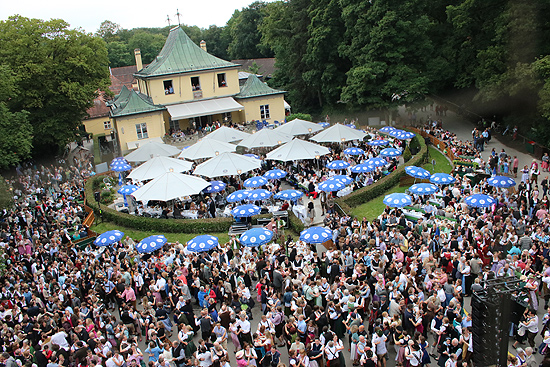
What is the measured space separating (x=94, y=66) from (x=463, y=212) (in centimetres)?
3245

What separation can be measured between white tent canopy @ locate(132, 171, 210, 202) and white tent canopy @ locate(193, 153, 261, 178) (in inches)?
69.4

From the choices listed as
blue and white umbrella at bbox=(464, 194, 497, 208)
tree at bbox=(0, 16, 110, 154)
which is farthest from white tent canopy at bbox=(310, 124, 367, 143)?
tree at bbox=(0, 16, 110, 154)

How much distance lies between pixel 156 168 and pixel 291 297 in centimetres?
1393

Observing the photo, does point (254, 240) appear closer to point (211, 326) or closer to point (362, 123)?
point (211, 326)

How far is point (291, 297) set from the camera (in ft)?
40.3

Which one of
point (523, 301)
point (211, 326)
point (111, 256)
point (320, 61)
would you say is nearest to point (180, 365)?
point (211, 326)

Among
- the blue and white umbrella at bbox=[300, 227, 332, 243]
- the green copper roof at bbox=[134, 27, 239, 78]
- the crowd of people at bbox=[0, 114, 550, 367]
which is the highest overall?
the green copper roof at bbox=[134, 27, 239, 78]

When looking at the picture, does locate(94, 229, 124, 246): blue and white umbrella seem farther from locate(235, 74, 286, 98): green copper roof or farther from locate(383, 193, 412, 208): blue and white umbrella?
locate(235, 74, 286, 98): green copper roof

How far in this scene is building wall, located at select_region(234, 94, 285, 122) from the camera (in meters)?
41.2

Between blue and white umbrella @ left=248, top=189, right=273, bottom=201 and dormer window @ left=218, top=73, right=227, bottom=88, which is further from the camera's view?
dormer window @ left=218, top=73, right=227, bottom=88

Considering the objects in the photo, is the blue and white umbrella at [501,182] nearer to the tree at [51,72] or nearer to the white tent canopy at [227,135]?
the white tent canopy at [227,135]

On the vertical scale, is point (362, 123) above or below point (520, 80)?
below

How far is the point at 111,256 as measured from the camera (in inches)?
674

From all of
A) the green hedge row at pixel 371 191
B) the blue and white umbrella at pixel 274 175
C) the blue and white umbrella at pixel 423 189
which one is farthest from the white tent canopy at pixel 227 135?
the blue and white umbrella at pixel 423 189
